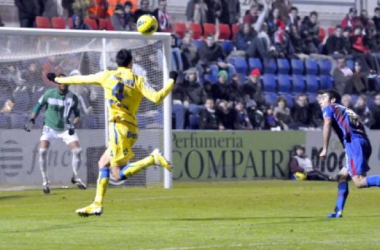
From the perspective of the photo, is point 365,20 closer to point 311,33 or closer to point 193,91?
point 311,33

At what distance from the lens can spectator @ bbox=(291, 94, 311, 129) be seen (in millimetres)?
31062

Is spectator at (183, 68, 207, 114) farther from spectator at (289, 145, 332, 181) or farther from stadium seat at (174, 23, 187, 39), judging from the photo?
stadium seat at (174, 23, 187, 39)

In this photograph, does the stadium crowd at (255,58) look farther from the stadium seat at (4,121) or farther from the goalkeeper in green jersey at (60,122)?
the stadium seat at (4,121)

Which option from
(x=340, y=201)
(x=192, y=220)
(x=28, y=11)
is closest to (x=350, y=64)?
(x=28, y=11)

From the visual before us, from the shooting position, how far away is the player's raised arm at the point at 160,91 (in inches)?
563

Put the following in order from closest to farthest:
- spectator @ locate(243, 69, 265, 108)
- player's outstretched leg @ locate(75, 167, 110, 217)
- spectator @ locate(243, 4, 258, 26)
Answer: player's outstretched leg @ locate(75, 167, 110, 217) → spectator @ locate(243, 69, 265, 108) → spectator @ locate(243, 4, 258, 26)

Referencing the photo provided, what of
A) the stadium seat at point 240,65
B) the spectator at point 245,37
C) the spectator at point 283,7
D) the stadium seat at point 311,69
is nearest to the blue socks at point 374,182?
the stadium seat at point 240,65

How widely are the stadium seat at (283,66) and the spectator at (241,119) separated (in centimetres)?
403

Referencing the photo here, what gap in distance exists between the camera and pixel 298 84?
33.5 m

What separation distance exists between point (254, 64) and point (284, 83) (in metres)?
1.32

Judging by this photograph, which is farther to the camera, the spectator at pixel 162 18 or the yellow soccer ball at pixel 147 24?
the spectator at pixel 162 18

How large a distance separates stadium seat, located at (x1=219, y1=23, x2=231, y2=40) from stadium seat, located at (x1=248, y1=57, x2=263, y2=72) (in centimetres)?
126

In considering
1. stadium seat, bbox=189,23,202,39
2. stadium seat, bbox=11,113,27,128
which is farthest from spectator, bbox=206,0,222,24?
stadium seat, bbox=11,113,27,128

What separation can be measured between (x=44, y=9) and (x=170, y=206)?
40.0 feet
